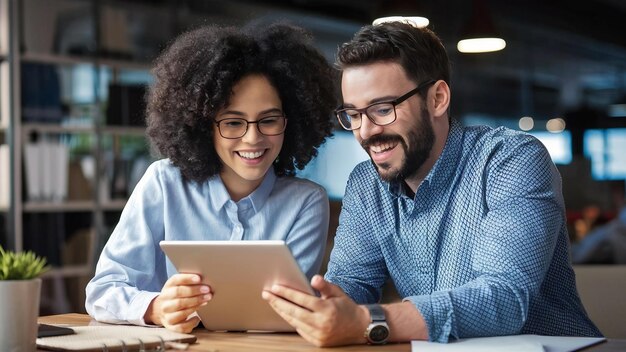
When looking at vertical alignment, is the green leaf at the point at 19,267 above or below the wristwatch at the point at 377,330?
above

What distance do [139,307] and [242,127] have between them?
546 mm

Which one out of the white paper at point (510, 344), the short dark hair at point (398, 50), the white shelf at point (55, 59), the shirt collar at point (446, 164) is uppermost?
the white shelf at point (55, 59)

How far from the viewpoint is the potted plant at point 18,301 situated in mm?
1630

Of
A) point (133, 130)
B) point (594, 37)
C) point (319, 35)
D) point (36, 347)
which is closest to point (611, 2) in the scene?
point (594, 37)

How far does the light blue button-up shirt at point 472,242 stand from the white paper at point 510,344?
4cm

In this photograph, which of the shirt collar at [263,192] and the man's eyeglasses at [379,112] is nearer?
the man's eyeglasses at [379,112]

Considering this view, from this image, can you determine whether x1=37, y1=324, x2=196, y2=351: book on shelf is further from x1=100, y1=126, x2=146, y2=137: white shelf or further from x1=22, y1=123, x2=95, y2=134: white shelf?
x1=100, y1=126, x2=146, y2=137: white shelf

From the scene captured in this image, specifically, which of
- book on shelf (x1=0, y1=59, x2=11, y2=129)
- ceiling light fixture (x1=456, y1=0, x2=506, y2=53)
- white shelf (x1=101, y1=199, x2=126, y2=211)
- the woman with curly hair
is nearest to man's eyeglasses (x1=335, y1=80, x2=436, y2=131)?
the woman with curly hair

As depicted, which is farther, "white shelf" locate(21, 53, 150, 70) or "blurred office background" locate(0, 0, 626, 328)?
"white shelf" locate(21, 53, 150, 70)

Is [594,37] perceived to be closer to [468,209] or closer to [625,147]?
[625,147]

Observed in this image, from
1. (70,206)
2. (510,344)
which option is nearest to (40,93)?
(70,206)

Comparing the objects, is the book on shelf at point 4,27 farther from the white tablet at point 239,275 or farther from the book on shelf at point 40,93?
the white tablet at point 239,275

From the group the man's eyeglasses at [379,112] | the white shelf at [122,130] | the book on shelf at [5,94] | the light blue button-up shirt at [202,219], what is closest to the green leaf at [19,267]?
the light blue button-up shirt at [202,219]

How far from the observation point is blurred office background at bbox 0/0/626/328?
5348 mm
